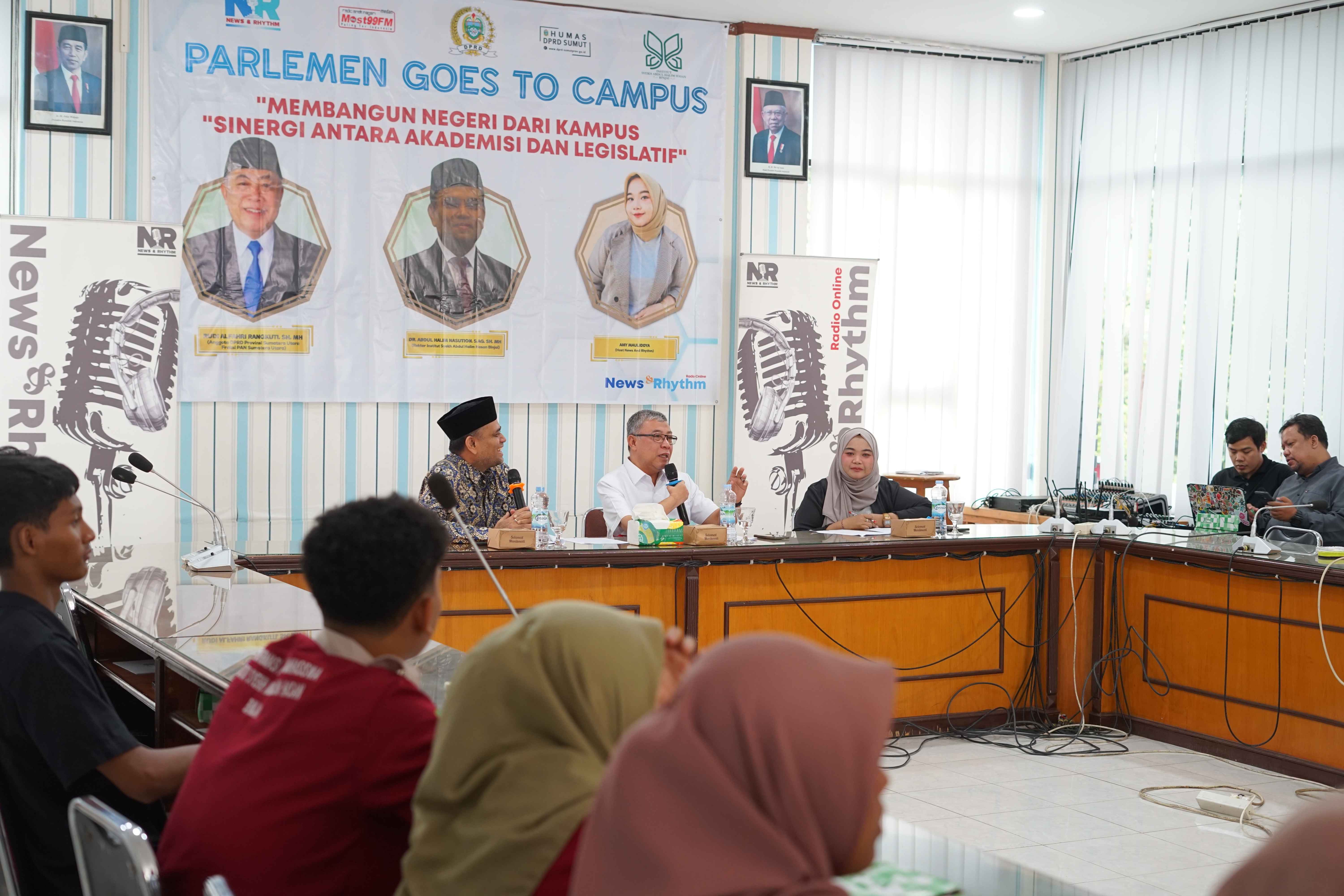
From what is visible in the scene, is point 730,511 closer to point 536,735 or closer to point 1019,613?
point 1019,613

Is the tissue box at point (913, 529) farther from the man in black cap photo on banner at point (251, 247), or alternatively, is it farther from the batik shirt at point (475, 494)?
the man in black cap photo on banner at point (251, 247)

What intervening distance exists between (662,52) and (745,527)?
3.01m

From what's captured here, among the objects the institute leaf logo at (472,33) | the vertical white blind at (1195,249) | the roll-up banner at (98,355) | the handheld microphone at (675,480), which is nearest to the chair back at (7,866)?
the handheld microphone at (675,480)

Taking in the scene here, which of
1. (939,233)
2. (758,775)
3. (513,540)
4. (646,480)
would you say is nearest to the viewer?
(758,775)

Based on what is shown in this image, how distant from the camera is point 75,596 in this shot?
2.96 metres

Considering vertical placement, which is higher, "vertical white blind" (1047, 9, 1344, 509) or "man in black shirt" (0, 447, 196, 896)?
"vertical white blind" (1047, 9, 1344, 509)

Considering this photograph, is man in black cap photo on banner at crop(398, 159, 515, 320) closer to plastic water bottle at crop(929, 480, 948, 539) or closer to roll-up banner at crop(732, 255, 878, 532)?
roll-up banner at crop(732, 255, 878, 532)

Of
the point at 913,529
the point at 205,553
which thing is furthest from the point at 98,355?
the point at 913,529

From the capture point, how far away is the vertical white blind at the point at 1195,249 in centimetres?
600

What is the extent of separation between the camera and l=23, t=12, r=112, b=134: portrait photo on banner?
17.2ft

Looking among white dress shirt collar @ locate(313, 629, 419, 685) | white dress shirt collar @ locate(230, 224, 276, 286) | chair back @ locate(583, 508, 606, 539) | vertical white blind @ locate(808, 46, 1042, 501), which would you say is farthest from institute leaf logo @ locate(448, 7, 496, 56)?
white dress shirt collar @ locate(313, 629, 419, 685)

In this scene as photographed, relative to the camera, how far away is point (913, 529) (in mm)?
4609

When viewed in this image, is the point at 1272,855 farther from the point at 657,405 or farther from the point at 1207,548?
the point at 657,405

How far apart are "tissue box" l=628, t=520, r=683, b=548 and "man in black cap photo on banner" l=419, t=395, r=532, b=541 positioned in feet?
1.46
